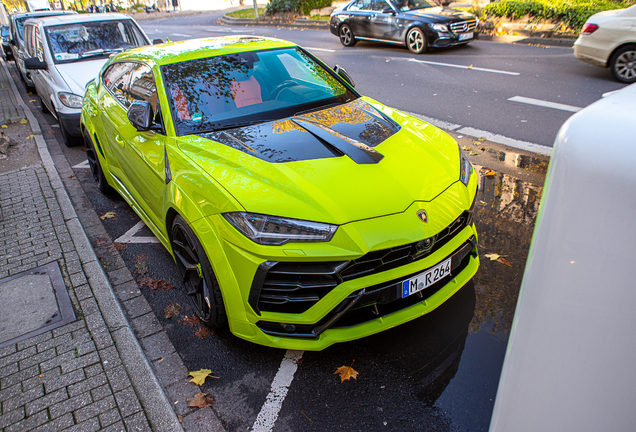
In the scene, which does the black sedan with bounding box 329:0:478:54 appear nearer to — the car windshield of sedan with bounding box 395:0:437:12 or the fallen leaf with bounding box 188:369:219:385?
the car windshield of sedan with bounding box 395:0:437:12

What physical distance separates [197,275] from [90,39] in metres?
6.89

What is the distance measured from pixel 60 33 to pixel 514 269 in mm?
8463

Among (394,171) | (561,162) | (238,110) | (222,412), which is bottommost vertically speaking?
(222,412)

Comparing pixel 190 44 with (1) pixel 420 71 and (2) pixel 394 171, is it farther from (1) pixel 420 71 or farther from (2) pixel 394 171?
(1) pixel 420 71

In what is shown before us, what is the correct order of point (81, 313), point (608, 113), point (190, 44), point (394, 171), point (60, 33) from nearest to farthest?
point (608, 113)
point (394, 171)
point (81, 313)
point (190, 44)
point (60, 33)

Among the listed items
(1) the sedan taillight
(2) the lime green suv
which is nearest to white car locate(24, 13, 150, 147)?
(2) the lime green suv

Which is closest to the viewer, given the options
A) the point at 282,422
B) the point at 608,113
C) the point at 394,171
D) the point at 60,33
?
the point at 608,113

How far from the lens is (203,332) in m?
3.17

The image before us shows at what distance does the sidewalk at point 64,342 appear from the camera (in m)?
2.55

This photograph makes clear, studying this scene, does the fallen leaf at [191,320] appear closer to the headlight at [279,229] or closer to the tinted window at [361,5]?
the headlight at [279,229]

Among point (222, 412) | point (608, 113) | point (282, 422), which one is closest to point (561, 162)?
point (608, 113)

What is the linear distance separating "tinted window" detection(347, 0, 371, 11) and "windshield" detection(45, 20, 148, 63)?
25.5ft

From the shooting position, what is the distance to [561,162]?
99 cm

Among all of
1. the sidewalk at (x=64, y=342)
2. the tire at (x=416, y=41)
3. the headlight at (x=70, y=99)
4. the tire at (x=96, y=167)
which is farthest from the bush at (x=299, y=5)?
the sidewalk at (x=64, y=342)
